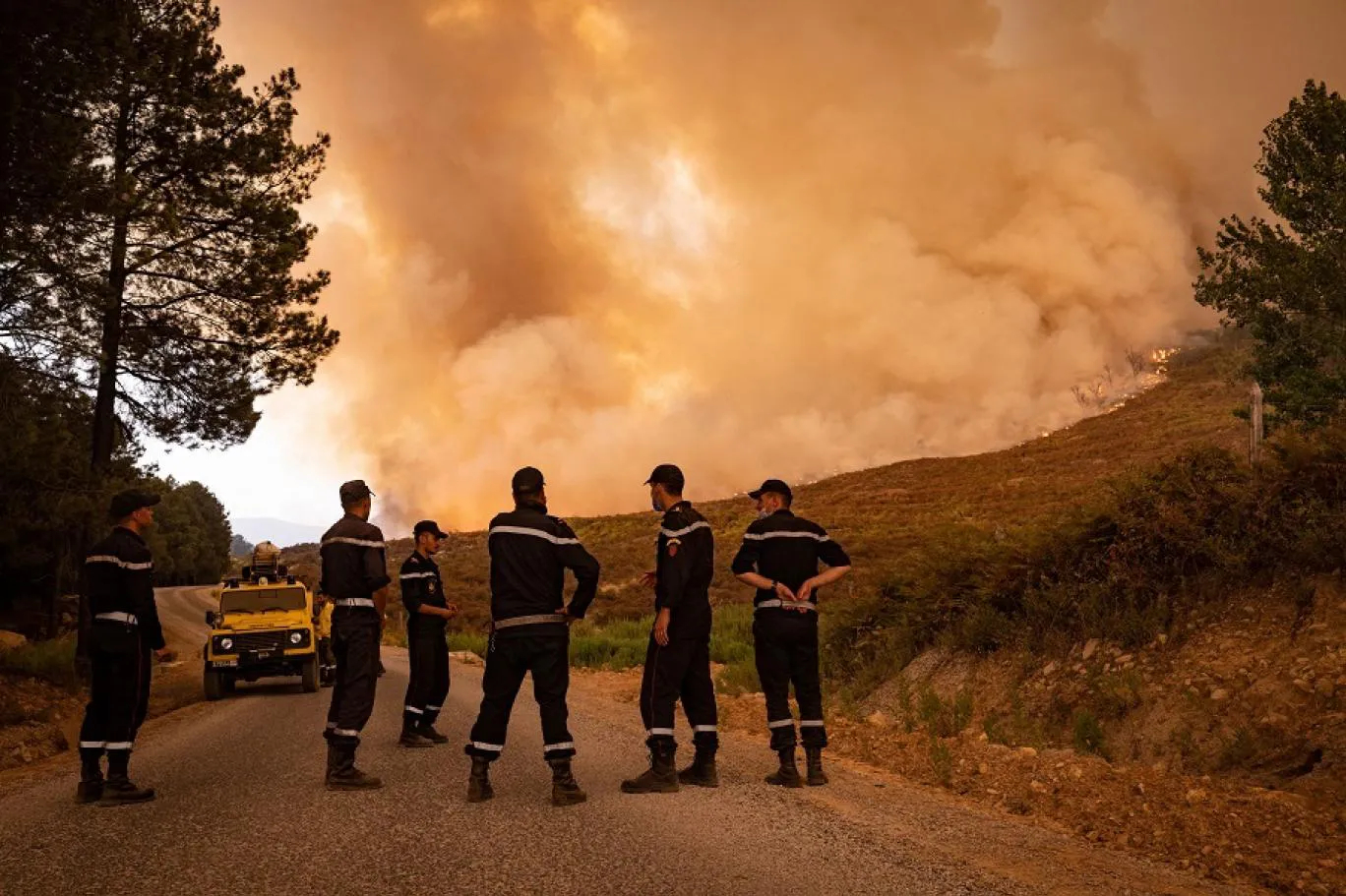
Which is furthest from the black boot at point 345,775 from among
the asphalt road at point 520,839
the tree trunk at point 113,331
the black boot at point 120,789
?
the tree trunk at point 113,331

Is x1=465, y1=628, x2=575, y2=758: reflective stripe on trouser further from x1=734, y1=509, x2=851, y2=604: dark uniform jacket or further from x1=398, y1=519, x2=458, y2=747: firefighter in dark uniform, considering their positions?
x1=398, y1=519, x2=458, y2=747: firefighter in dark uniform

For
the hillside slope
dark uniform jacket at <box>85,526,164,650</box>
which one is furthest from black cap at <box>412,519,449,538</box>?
the hillside slope

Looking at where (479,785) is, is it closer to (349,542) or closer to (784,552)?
(349,542)

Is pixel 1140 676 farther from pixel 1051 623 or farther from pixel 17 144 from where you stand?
pixel 17 144

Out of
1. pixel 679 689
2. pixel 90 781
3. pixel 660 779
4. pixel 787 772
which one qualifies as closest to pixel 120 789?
pixel 90 781

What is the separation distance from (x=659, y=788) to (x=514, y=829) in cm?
144

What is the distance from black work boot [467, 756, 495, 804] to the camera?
20.2 feet

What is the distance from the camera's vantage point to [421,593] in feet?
31.9

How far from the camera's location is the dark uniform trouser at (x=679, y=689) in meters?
6.64

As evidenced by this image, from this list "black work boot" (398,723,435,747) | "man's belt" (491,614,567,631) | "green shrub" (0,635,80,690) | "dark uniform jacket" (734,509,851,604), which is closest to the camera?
"man's belt" (491,614,567,631)

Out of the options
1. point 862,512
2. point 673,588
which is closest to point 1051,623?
point 673,588

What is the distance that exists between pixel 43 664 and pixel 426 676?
9.68 m

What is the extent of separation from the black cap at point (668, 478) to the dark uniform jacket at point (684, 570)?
6.1 inches

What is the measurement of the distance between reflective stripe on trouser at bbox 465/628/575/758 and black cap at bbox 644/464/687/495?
1343 millimetres
